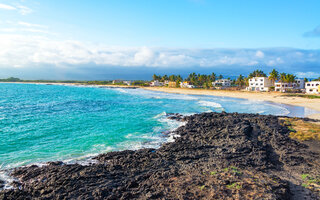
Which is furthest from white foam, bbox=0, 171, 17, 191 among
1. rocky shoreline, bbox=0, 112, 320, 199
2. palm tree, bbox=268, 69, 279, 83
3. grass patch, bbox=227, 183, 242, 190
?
palm tree, bbox=268, 69, 279, 83

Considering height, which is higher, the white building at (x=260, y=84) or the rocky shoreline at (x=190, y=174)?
the white building at (x=260, y=84)

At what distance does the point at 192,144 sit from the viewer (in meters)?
16.8

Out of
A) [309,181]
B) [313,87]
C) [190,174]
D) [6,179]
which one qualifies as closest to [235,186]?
[190,174]

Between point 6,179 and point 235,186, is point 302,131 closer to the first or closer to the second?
point 235,186

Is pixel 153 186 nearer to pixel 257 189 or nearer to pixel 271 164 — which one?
pixel 257 189

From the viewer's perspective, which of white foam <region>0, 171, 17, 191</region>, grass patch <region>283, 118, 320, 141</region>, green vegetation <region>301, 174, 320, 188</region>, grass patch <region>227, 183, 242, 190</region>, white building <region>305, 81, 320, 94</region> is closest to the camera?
grass patch <region>227, 183, 242, 190</region>

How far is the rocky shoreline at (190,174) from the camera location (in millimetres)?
8438

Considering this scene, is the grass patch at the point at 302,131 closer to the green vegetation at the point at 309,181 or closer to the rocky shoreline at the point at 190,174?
the rocky shoreline at the point at 190,174

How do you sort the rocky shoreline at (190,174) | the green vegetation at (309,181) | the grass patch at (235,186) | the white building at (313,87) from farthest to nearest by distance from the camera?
the white building at (313,87)
the green vegetation at (309,181)
the rocky shoreline at (190,174)
the grass patch at (235,186)

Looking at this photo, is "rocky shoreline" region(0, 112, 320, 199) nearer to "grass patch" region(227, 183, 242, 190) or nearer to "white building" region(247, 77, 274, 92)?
"grass patch" region(227, 183, 242, 190)

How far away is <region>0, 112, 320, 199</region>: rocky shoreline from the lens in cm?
844

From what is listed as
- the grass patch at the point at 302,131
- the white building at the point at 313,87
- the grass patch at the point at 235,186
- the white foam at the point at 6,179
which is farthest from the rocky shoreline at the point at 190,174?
the white building at the point at 313,87

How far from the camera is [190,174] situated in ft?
33.2

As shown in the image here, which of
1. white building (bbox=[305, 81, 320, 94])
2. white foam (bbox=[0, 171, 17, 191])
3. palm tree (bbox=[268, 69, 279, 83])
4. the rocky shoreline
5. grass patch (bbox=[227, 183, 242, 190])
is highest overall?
palm tree (bbox=[268, 69, 279, 83])
